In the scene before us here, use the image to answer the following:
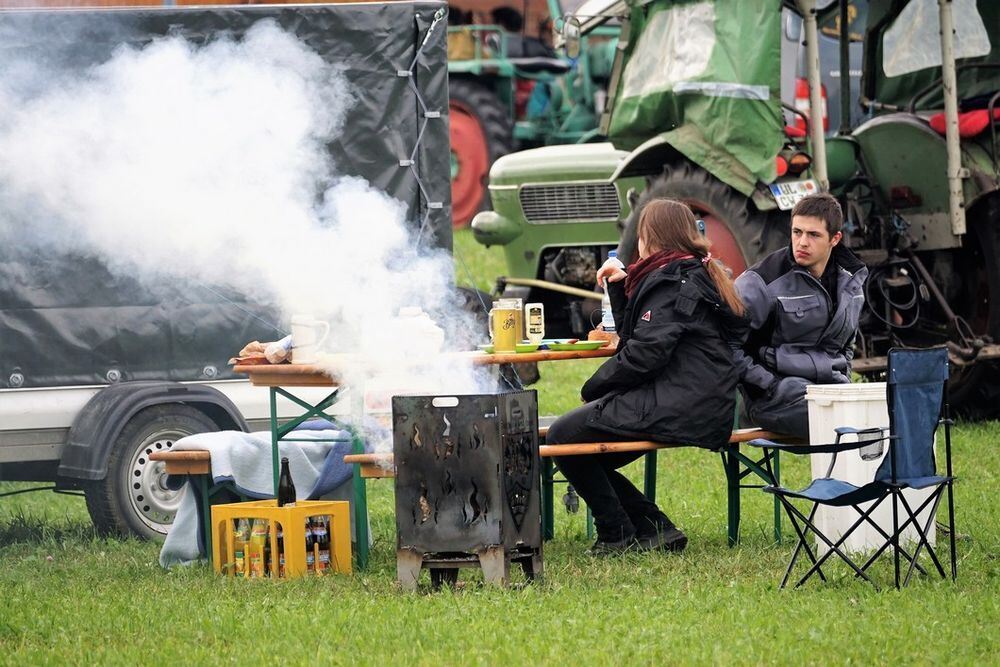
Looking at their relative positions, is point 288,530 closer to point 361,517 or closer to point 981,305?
point 361,517

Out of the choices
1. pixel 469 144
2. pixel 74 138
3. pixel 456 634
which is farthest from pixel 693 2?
pixel 469 144

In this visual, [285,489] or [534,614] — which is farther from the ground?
[285,489]

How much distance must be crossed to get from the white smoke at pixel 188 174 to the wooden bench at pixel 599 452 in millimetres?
899

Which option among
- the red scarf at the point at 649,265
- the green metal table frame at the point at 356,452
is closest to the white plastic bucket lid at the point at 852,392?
the red scarf at the point at 649,265

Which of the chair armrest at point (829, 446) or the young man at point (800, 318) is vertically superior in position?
the young man at point (800, 318)

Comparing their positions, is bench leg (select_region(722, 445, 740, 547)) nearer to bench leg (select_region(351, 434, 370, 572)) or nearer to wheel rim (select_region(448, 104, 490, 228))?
bench leg (select_region(351, 434, 370, 572))

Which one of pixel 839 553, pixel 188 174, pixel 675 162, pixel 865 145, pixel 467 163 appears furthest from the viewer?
pixel 467 163

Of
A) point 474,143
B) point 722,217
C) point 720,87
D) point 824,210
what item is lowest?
point 824,210

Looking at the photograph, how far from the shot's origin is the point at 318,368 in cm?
603

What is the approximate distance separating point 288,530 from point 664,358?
1.53 metres

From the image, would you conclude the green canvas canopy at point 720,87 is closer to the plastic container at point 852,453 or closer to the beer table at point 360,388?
the beer table at point 360,388

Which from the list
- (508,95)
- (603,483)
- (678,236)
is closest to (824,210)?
(678,236)

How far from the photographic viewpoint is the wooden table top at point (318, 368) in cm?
607

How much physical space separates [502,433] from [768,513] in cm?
222
